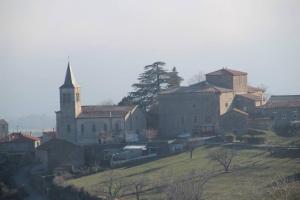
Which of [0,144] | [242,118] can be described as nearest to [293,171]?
[242,118]

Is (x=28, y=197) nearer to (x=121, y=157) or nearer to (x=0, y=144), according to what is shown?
(x=121, y=157)

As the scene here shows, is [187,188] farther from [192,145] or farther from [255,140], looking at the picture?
[192,145]

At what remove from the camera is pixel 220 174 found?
42.0 m

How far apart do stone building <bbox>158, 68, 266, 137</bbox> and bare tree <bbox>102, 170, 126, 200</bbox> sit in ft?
41.8

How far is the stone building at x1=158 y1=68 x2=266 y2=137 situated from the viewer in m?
57.4

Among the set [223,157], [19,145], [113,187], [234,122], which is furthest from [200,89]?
[113,187]

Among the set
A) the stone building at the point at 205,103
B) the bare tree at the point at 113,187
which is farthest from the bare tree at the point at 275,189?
the stone building at the point at 205,103

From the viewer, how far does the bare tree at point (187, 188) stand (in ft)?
115

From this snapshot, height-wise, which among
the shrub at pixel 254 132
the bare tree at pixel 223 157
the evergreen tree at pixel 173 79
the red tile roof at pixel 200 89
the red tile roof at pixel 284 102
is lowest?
the bare tree at pixel 223 157

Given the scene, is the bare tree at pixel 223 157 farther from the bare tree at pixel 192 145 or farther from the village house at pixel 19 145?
the village house at pixel 19 145

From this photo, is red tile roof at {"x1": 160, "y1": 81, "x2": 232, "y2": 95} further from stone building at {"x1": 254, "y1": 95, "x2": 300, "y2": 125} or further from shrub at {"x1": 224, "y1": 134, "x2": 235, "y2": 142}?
shrub at {"x1": 224, "y1": 134, "x2": 235, "y2": 142}

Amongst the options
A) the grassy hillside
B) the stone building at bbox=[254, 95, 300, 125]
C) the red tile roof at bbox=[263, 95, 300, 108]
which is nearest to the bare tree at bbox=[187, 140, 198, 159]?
the grassy hillside

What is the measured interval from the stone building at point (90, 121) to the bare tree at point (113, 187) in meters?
12.3

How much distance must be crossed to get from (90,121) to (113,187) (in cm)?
1737
